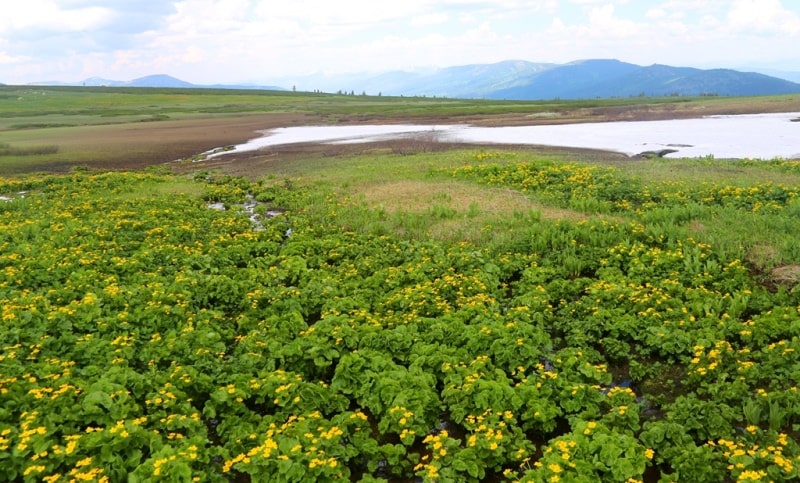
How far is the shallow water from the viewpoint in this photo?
40844 millimetres

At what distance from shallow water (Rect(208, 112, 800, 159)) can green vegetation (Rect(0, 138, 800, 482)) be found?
2310cm

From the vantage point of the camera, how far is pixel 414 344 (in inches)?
422

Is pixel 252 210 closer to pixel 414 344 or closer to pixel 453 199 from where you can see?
pixel 453 199

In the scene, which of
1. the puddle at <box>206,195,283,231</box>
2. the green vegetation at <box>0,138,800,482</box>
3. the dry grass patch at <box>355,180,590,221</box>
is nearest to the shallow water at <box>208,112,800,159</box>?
the dry grass patch at <box>355,180,590,221</box>

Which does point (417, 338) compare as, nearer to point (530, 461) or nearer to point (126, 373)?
point (530, 461)

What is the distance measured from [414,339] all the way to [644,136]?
→ 4988 centimetres

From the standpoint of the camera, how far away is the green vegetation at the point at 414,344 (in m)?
7.42

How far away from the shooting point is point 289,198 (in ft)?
88.2

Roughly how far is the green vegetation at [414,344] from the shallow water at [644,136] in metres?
23.1

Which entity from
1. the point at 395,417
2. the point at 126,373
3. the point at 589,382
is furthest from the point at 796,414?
the point at 126,373

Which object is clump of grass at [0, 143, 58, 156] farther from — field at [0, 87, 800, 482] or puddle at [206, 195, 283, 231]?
puddle at [206, 195, 283, 231]

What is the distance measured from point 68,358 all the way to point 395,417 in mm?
6915

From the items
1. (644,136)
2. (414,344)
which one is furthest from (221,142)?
(414,344)

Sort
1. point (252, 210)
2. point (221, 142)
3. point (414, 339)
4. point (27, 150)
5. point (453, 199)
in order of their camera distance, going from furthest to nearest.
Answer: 1. point (221, 142)
2. point (27, 150)
3. point (252, 210)
4. point (453, 199)
5. point (414, 339)
